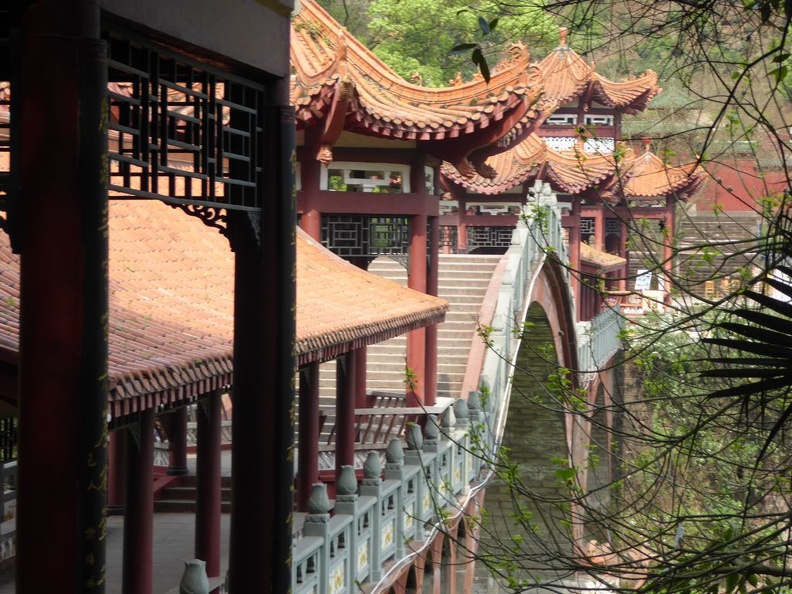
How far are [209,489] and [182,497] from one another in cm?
324

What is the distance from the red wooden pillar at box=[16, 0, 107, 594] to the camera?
3445 mm

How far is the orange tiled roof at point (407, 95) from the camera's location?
1241 centimetres

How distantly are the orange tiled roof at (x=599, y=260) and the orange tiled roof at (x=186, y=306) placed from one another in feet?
58.4

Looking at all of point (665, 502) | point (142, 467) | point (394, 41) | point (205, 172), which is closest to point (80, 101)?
point (205, 172)

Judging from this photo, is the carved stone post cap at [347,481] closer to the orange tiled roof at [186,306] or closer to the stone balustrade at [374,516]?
the stone balustrade at [374,516]

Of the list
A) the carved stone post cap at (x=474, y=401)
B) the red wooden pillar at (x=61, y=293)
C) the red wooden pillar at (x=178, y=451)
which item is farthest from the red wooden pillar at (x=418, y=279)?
the red wooden pillar at (x=61, y=293)

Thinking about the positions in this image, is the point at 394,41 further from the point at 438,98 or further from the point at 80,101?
the point at 80,101

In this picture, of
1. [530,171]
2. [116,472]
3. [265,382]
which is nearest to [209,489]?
[265,382]

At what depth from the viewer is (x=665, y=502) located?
16.4 meters

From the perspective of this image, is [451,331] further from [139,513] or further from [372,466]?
[139,513]

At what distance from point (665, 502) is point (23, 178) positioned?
14.1m

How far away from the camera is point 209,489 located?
721 centimetres

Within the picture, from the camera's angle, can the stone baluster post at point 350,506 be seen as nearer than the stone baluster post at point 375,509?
Yes

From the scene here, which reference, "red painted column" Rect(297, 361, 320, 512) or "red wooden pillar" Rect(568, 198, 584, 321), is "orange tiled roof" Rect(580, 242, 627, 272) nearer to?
"red wooden pillar" Rect(568, 198, 584, 321)
